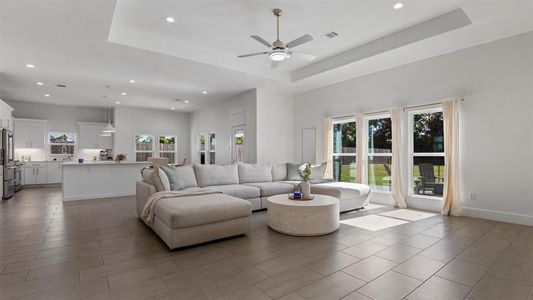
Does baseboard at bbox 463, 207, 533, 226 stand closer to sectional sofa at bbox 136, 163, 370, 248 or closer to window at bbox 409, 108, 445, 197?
window at bbox 409, 108, 445, 197

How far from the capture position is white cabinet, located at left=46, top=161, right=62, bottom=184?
9.10 metres

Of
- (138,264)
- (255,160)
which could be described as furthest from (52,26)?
(255,160)

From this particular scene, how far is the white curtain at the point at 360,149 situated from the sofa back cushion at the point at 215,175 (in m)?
2.88

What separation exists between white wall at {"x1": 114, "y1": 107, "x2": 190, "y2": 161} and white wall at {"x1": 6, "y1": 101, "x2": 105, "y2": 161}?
1.27 metres

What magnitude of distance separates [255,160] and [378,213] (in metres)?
3.41

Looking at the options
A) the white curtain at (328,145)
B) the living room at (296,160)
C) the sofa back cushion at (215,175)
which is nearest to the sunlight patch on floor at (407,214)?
the living room at (296,160)

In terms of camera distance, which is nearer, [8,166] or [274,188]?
[274,188]

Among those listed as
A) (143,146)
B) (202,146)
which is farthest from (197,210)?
(143,146)

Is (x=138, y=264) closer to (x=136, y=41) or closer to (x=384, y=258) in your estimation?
(x=384, y=258)

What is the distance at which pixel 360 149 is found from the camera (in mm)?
6219

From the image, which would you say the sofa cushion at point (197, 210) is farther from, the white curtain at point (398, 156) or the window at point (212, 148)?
the window at point (212, 148)

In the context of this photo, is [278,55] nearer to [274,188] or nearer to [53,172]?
[274,188]

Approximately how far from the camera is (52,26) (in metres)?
3.71

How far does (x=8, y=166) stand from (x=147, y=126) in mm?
4398
